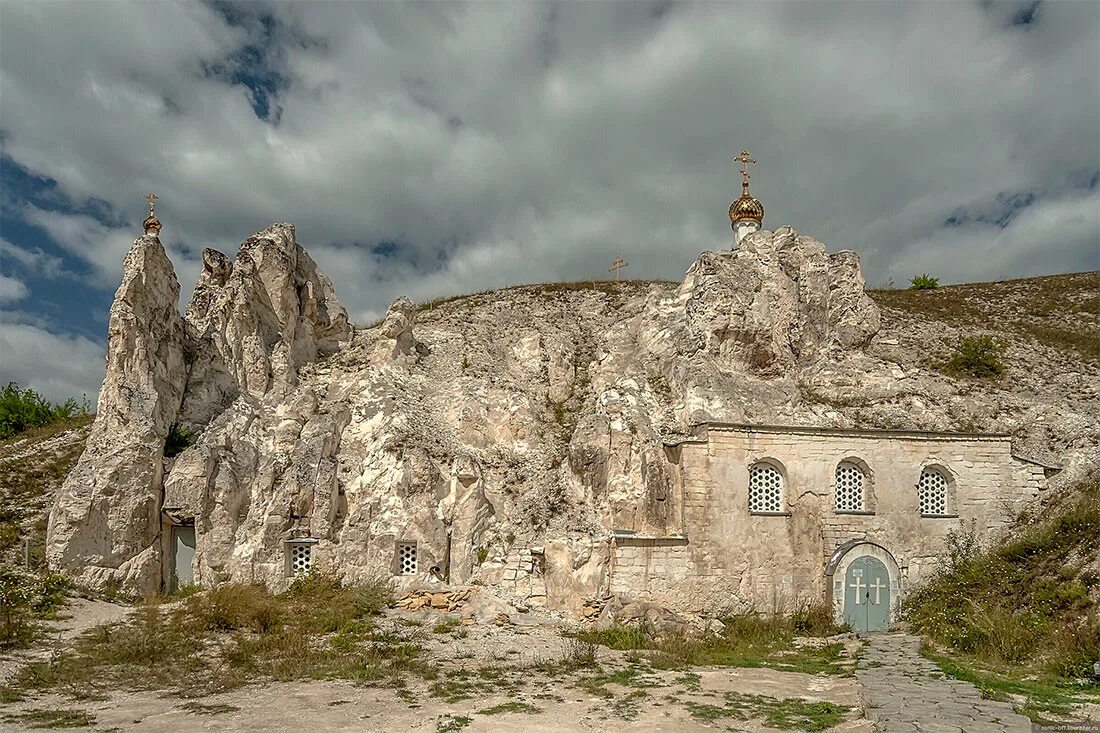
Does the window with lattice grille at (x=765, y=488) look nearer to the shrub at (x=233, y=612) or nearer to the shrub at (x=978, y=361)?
the shrub at (x=233, y=612)

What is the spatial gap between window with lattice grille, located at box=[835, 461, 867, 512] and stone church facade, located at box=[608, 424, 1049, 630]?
3 cm

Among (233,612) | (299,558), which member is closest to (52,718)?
(233,612)

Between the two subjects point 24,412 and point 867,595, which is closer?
point 867,595

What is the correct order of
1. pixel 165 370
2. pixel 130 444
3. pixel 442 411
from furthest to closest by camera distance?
pixel 442 411 < pixel 165 370 < pixel 130 444

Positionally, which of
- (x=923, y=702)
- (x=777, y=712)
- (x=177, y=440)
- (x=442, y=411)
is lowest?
(x=777, y=712)

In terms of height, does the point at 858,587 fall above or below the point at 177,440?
below

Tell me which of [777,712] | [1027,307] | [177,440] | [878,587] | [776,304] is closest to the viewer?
[777,712]

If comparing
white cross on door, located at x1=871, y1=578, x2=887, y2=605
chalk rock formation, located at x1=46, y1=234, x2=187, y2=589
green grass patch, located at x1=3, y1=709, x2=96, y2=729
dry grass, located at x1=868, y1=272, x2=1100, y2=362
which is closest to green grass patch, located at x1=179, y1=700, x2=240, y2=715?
green grass patch, located at x1=3, y1=709, x2=96, y2=729

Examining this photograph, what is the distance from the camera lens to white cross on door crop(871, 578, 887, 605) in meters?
18.9

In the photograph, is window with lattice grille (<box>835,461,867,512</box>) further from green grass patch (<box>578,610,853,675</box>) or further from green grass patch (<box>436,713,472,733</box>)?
green grass patch (<box>436,713,472,733</box>)

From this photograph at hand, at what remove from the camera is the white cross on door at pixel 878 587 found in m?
18.9

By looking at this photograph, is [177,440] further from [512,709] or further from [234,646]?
[512,709]

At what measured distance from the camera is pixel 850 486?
20297 millimetres

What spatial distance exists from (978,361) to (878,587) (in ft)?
46.6
